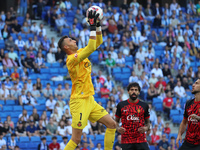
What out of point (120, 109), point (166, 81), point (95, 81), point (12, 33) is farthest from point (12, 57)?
point (120, 109)

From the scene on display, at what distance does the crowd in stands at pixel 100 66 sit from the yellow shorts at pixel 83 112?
5386mm

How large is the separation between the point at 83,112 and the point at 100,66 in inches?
400

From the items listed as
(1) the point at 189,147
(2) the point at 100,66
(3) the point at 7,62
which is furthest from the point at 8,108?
(1) the point at 189,147

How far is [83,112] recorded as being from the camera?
8.73 meters

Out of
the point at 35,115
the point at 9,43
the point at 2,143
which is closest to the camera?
the point at 2,143

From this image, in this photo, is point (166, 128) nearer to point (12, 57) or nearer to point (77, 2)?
Result: point (12, 57)

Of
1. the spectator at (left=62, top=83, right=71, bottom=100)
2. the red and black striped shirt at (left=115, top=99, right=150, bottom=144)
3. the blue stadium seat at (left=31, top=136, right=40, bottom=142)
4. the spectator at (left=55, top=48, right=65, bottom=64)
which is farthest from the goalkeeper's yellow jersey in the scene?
the spectator at (left=55, top=48, right=65, bottom=64)

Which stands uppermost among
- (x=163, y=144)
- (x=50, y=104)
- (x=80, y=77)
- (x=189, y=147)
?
(x=80, y=77)

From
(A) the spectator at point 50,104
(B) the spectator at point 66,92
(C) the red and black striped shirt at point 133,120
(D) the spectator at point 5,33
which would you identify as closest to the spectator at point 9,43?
(D) the spectator at point 5,33

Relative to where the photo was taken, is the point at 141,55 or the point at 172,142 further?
the point at 141,55

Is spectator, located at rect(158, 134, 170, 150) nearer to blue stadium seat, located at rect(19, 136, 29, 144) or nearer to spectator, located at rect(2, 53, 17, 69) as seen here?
blue stadium seat, located at rect(19, 136, 29, 144)

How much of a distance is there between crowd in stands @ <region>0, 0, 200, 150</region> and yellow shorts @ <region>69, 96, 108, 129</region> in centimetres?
539

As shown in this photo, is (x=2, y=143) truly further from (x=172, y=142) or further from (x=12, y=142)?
(x=172, y=142)

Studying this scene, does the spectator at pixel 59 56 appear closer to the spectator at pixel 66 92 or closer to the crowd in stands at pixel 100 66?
the crowd in stands at pixel 100 66
